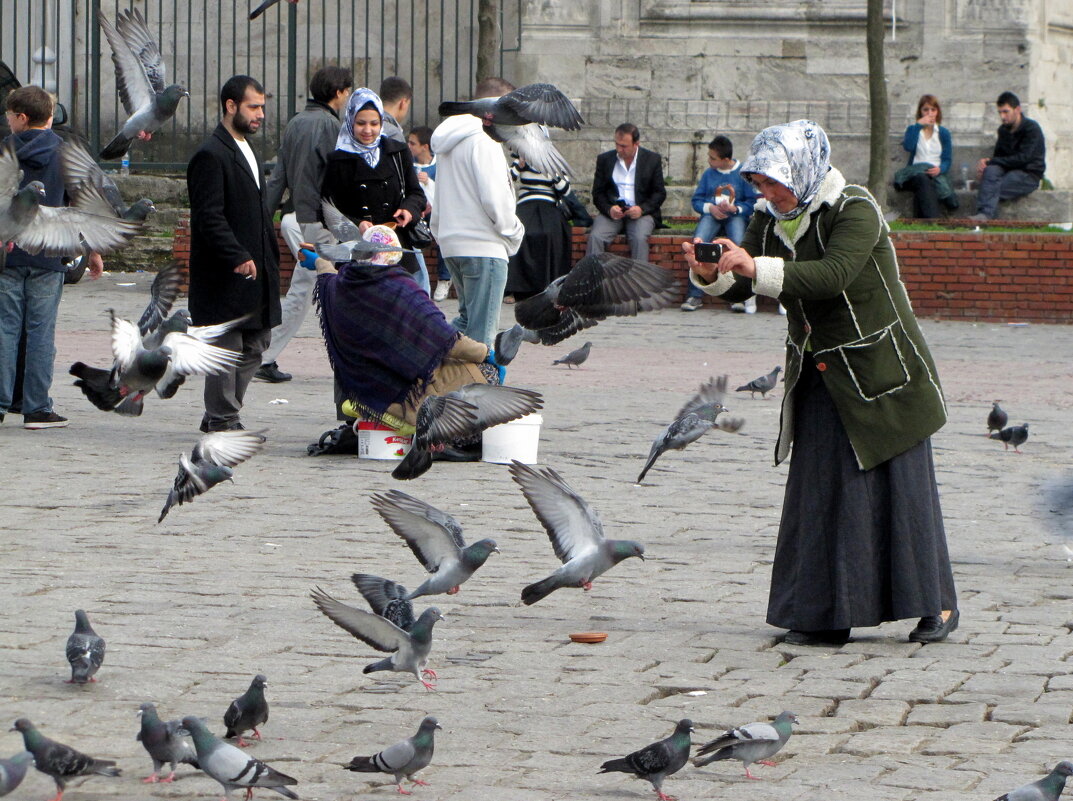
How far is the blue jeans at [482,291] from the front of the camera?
9.52 meters

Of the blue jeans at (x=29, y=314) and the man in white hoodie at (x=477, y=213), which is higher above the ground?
the man in white hoodie at (x=477, y=213)

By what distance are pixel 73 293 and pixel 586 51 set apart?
6722 millimetres

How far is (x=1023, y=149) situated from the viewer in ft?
60.2

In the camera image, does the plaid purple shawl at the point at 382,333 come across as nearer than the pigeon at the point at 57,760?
No

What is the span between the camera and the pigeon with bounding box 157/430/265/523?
6.82m

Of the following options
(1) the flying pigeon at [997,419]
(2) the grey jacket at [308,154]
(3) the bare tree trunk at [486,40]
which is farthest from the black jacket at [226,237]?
(3) the bare tree trunk at [486,40]

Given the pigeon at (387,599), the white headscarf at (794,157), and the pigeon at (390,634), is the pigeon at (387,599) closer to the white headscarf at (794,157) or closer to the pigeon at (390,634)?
the pigeon at (390,634)

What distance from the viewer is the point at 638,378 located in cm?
1239

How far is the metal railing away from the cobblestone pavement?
10.8m

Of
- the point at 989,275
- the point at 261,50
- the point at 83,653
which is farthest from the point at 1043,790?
the point at 261,50

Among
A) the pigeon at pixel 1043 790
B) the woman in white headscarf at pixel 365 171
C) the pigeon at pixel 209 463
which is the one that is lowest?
the pigeon at pixel 1043 790

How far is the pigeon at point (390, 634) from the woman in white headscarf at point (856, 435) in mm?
1363

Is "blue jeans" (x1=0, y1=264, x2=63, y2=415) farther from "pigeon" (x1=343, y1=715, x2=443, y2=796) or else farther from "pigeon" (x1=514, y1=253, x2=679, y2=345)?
"pigeon" (x1=343, y1=715, x2=443, y2=796)

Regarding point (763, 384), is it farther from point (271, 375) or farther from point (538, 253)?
point (538, 253)
